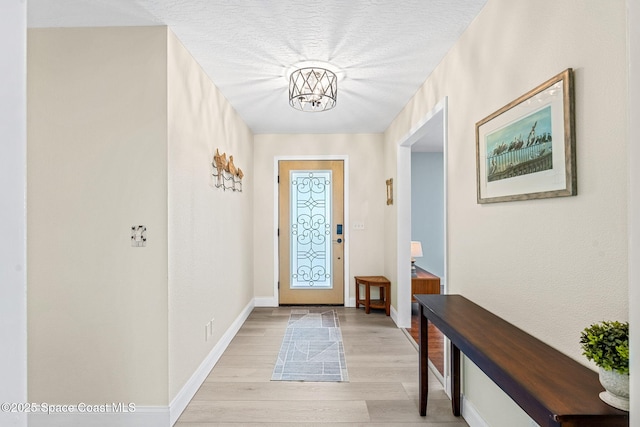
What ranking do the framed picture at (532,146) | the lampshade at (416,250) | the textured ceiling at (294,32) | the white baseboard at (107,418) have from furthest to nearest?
the lampshade at (416,250) < the white baseboard at (107,418) < the textured ceiling at (294,32) < the framed picture at (532,146)

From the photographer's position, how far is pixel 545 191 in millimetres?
1398

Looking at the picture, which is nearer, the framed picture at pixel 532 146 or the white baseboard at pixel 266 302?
the framed picture at pixel 532 146

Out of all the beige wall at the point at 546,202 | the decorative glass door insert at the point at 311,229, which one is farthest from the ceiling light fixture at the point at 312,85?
the decorative glass door insert at the point at 311,229

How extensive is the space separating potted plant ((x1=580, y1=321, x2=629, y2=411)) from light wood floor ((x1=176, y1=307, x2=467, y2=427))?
1467 mm

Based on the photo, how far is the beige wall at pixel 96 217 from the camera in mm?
2051

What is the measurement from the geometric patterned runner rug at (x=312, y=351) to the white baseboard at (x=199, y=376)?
545mm

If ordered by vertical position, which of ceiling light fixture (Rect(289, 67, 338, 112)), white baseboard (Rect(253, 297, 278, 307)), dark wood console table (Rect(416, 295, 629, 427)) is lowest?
white baseboard (Rect(253, 297, 278, 307))

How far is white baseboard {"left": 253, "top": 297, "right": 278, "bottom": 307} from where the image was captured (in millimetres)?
4863

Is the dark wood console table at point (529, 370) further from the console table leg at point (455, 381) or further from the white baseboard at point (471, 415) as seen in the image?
the white baseboard at point (471, 415)

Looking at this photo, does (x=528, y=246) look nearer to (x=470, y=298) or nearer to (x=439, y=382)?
(x=470, y=298)

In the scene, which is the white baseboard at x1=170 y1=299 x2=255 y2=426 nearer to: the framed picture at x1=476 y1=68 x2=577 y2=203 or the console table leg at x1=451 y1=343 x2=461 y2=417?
the console table leg at x1=451 y1=343 x2=461 y2=417

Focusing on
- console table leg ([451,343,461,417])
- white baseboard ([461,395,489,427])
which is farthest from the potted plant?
console table leg ([451,343,461,417])

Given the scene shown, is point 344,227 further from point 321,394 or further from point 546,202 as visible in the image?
point 546,202

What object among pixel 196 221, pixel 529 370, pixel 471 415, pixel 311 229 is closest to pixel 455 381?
pixel 471 415
